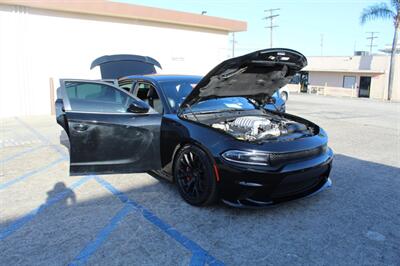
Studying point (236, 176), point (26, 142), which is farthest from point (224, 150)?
point (26, 142)

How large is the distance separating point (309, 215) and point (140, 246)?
185cm

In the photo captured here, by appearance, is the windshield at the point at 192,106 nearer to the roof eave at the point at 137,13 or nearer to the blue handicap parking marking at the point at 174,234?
the blue handicap parking marking at the point at 174,234

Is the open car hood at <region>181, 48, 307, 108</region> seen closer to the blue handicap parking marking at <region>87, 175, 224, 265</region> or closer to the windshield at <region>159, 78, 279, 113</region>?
the windshield at <region>159, 78, 279, 113</region>

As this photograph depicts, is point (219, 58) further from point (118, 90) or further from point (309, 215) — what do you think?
point (309, 215)

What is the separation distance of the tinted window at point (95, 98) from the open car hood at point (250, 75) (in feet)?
3.12

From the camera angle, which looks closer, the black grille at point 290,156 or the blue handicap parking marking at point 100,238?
the blue handicap parking marking at point 100,238

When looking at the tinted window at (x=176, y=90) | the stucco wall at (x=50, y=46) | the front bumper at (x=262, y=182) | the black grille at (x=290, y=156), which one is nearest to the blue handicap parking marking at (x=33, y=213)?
the tinted window at (x=176, y=90)

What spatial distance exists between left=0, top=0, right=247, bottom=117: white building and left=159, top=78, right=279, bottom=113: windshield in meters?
9.45

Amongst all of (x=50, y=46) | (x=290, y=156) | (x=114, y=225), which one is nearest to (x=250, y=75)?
(x=290, y=156)

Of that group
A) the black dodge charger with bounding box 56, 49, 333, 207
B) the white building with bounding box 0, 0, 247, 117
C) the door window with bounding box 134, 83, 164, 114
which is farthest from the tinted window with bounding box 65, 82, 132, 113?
the white building with bounding box 0, 0, 247, 117

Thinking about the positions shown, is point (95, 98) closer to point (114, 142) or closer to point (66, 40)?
point (114, 142)

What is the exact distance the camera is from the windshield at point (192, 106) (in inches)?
173

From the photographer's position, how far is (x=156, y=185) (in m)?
4.56

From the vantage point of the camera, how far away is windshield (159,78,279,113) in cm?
439
